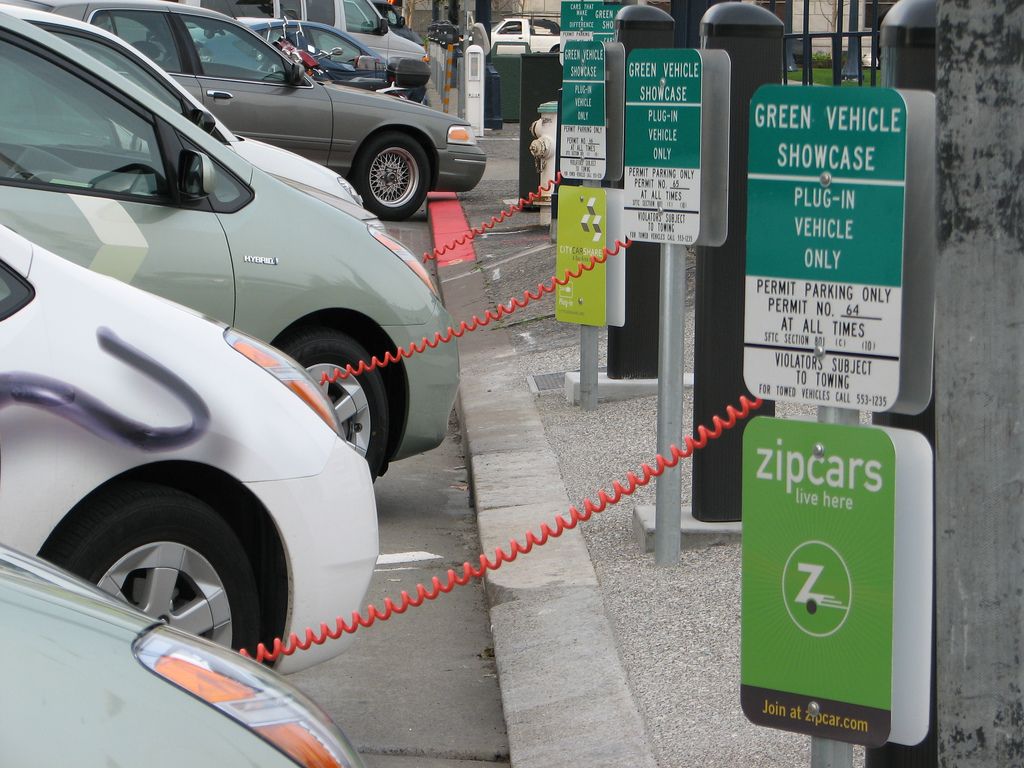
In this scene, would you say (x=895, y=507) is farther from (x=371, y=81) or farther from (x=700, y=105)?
(x=371, y=81)

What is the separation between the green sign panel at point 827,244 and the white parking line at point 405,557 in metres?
3.66

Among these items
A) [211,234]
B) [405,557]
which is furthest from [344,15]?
[405,557]

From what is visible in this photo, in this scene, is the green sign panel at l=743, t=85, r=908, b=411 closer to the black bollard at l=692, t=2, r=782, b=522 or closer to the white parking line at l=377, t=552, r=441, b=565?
the black bollard at l=692, t=2, r=782, b=522

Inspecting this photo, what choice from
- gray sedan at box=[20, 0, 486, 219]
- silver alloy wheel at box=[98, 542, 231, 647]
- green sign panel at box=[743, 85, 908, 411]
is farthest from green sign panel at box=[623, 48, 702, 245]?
gray sedan at box=[20, 0, 486, 219]

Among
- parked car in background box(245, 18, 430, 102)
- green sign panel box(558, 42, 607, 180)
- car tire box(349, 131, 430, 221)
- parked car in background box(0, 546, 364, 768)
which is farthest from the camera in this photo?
parked car in background box(245, 18, 430, 102)

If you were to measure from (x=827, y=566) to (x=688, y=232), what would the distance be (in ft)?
9.16

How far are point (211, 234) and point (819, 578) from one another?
409 centimetres

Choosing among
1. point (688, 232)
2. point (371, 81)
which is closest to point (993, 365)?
point (688, 232)

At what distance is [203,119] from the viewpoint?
29.5 ft

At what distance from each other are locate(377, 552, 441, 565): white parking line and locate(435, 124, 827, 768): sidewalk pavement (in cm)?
25

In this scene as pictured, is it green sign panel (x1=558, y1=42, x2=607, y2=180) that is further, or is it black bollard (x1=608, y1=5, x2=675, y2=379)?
black bollard (x1=608, y1=5, x2=675, y2=379)

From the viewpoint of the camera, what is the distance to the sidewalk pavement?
4.42 meters

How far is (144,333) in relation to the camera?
4266 mm

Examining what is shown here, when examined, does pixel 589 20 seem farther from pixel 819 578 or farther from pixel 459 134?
pixel 819 578
